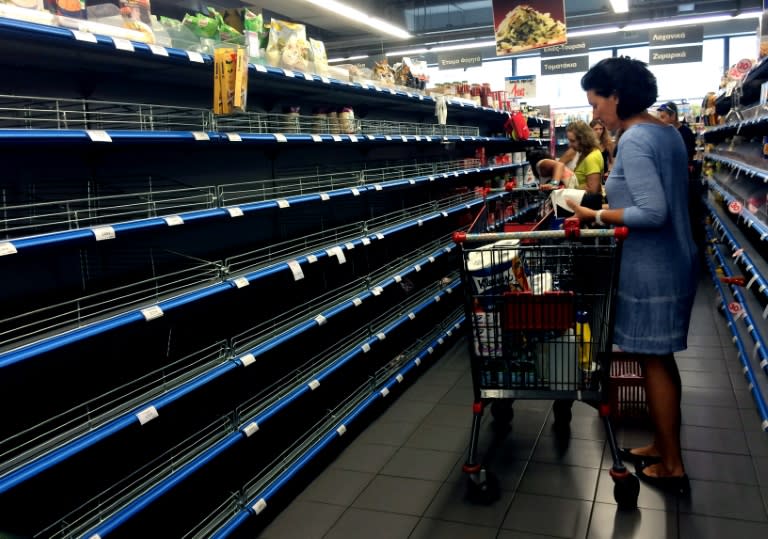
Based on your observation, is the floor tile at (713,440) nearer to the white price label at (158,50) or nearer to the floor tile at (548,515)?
the floor tile at (548,515)

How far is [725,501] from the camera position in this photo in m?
3.03

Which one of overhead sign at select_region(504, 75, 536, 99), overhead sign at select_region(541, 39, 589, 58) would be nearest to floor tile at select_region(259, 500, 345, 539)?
overhead sign at select_region(504, 75, 536, 99)

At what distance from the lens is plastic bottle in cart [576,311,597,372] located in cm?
297

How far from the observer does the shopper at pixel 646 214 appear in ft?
9.25

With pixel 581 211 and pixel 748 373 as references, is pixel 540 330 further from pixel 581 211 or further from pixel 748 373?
pixel 748 373

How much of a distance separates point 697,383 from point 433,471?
221 centimetres

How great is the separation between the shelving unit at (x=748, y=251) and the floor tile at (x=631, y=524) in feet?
3.05

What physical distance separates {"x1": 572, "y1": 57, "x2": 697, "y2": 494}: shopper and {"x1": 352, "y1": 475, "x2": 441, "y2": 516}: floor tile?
115cm

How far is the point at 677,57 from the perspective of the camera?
1260 centimetres

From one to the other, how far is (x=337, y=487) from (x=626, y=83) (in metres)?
2.30

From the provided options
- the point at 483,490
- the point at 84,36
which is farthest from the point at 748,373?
the point at 84,36

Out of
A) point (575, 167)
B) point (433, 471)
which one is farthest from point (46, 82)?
point (575, 167)

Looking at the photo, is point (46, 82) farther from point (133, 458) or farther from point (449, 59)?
point (449, 59)

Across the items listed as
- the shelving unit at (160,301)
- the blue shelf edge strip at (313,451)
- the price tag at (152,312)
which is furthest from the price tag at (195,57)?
the blue shelf edge strip at (313,451)
